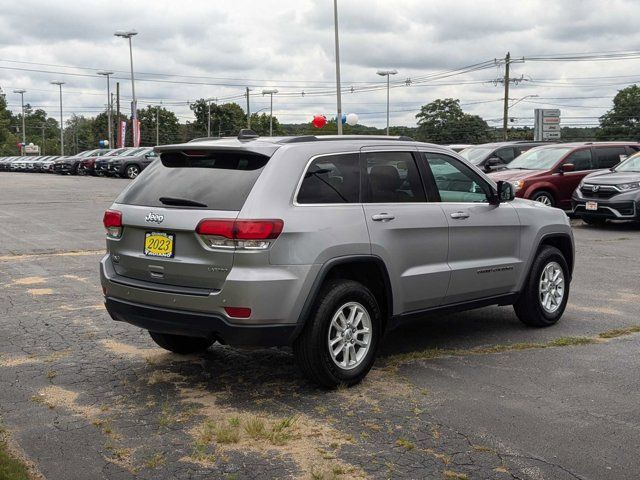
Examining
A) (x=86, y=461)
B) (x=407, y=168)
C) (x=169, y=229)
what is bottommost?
(x=86, y=461)

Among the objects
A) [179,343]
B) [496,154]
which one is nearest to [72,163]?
[496,154]

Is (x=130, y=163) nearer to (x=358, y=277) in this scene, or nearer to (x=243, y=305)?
(x=358, y=277)

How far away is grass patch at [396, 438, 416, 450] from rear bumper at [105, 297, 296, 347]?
102 cm

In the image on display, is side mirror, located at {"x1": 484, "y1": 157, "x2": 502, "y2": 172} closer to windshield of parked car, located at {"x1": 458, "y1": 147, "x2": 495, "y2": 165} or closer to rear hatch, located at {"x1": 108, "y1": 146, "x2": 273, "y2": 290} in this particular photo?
windshield of parked car, located at {"x1": 458, "y1": 147, "x2": 495, "y2": 165}

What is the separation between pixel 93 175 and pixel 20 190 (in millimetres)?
17423

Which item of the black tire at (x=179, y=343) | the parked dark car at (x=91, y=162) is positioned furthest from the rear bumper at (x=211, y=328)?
the parked dark car at (x=91, y=162)

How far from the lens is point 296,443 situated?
4449 mm

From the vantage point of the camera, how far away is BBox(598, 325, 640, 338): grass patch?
7.05 metres

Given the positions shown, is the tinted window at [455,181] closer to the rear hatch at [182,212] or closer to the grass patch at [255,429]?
the rear hatch at [182,212]

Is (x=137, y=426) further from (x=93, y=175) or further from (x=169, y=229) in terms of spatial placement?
(x=93, y=175)

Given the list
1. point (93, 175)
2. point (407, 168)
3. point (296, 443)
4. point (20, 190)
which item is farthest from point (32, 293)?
point (93, 175)

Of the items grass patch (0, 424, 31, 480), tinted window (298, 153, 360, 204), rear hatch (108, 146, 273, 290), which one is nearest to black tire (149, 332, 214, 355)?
rear hatch (108, 146, 273, 290)

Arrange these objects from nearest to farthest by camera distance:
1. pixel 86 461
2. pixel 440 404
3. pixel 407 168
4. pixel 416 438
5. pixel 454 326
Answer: pixel 86 461, pixel 416 438, pixel 440 404, pixel 407 168, pixel 454 326

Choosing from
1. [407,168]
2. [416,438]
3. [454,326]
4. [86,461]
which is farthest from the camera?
[454,326]
